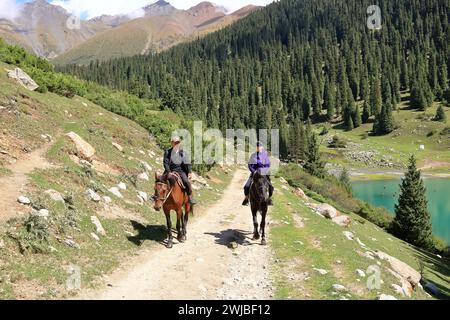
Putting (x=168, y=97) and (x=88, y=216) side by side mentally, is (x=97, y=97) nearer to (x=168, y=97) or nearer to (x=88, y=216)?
(x=88, y=216)

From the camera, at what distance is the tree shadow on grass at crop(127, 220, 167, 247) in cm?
1555

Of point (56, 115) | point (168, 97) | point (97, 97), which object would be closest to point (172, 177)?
point (56, 115)

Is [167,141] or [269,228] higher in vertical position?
[167,141]

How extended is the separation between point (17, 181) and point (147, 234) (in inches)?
217

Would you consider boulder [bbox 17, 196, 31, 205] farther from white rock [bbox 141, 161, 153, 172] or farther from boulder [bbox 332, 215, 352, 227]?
boulder [bbox 332, 215, 352, 227]

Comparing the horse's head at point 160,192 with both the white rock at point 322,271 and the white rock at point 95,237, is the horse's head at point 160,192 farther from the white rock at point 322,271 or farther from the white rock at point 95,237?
the white rock at point 322,271

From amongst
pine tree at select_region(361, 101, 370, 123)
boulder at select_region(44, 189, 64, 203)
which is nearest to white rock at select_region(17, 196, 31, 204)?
boulder at select_region(44, 189, 64, 203)

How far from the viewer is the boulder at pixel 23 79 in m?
26.3

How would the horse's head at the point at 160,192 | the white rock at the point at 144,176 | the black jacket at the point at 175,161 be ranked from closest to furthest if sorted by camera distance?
1. the horse's head at the point at 160,192
2. the black jacket at the point at 175,161
3. the white rock at the point at 144,176

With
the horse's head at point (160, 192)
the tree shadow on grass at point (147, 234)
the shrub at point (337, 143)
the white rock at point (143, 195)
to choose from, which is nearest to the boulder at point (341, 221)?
the white rock at point (143, 195)

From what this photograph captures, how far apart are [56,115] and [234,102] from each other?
15611cm

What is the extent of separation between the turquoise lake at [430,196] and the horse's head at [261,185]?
4390cm

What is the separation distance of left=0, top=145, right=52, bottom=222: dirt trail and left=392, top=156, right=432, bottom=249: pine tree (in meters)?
40.7
